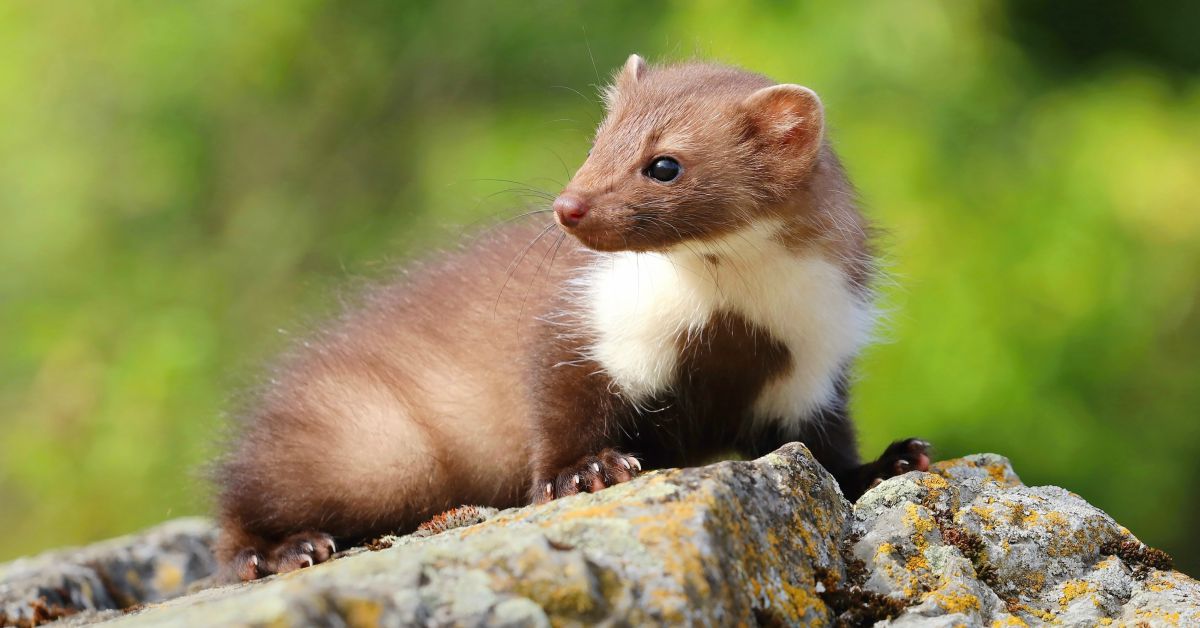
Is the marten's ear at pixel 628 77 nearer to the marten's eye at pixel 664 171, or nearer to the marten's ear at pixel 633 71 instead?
the marten's ear at pixel 633 71

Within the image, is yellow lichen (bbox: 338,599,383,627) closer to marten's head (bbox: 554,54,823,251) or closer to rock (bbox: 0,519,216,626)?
marten's head (bbox: 554,54,823,251)

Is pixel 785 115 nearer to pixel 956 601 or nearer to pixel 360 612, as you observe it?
pixel 956 601

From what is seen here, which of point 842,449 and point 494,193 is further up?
point 494,193

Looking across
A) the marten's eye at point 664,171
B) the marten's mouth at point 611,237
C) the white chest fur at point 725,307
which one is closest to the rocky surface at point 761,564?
the white chest fur at point 725,307

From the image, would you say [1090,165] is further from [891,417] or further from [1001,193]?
[891,417]

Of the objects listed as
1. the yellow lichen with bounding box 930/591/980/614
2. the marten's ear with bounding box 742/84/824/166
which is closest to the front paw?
the yellow lichen with bounding box 930/591/980/614

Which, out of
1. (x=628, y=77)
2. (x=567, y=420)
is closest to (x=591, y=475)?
(x=567, y=420)
